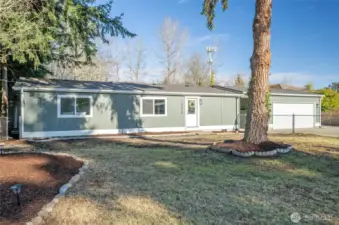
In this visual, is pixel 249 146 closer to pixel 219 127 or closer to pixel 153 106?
pixel 153 106

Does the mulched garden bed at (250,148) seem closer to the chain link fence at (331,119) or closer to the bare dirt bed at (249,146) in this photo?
the bare dirt bed at (249,146)

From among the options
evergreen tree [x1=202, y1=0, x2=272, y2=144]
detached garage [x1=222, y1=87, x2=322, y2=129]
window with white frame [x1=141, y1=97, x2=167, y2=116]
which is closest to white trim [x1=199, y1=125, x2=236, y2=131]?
detached garage [x1=222, y1=87, x2=322, y2=129]

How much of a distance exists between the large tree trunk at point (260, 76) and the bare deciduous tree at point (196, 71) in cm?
2732

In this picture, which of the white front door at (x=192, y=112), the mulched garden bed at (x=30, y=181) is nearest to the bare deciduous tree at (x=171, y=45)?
the white front door at (x=192, y=112)

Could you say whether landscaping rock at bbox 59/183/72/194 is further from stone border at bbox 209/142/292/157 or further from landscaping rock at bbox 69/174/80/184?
stone border at bbox 209/142/292/157

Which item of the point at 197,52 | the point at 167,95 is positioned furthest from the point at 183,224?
the point at 197,52

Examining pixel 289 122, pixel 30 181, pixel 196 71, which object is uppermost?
pixel 196 71

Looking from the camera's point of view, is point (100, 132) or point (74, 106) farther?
point (100, 132)

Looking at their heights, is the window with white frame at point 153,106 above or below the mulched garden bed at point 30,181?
above

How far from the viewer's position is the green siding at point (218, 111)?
17031 millimetres

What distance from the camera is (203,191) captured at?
15.2ft

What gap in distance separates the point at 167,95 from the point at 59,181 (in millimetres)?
11238

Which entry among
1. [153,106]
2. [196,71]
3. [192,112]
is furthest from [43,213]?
[196,71]

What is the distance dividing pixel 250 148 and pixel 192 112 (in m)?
8.84
